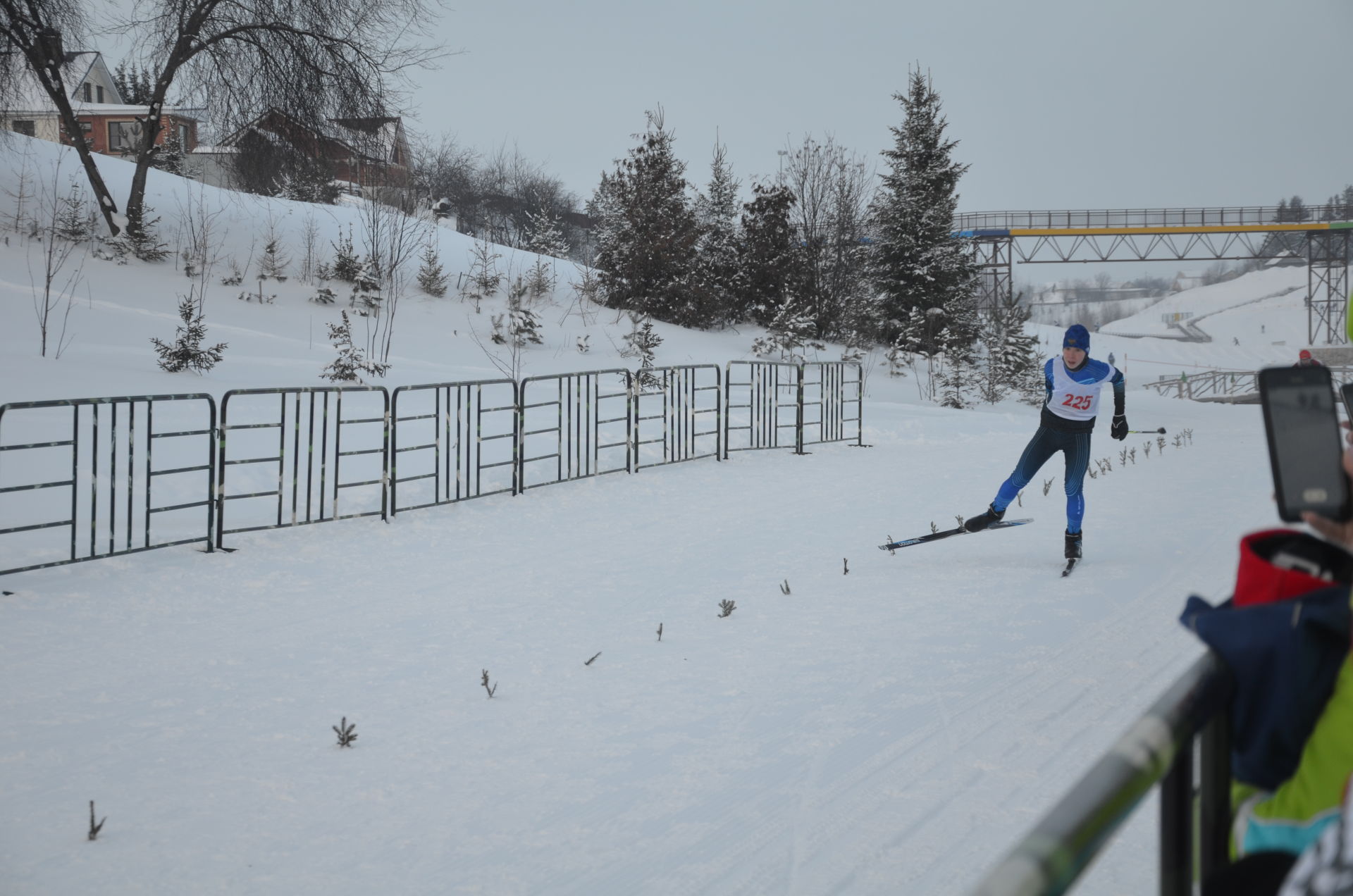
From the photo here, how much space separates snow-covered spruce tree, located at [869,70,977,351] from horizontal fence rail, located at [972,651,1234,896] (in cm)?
3052

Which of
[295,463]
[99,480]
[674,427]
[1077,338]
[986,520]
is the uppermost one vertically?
[1077,338]

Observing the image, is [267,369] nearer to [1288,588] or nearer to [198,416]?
[198,416]

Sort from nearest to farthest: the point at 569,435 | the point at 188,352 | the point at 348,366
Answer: the point at 569,435, the point at 188,352, the point at 348,366

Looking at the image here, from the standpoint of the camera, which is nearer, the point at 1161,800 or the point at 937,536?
the point at 1161,800

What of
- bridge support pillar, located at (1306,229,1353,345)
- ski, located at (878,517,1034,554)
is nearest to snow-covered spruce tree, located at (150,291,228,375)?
ski, located at (878,517,1034,554)

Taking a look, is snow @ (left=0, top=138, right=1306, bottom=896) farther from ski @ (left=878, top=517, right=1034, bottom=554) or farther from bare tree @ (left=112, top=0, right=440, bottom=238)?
bare tree @ (left=112, top=0, right=440, bottom=238)

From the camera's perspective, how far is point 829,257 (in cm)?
3241

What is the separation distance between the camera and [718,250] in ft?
105

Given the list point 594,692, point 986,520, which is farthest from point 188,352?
point 594,692

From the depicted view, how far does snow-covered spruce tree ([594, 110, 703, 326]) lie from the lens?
93.8ft

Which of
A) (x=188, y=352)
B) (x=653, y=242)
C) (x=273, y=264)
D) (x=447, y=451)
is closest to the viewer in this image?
(x=447, y=451)

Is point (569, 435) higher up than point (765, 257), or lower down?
lower down

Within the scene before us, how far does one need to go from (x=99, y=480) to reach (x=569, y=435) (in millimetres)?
5230

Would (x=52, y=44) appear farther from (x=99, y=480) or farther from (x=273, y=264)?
(x=99, y=480)
